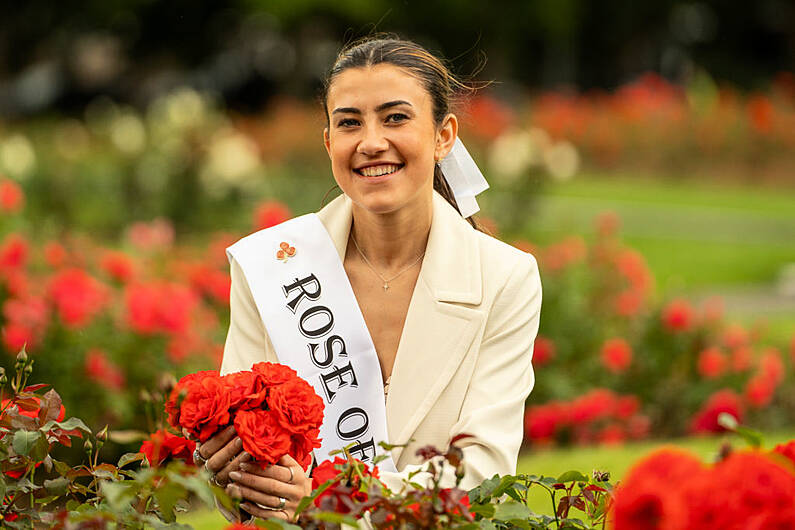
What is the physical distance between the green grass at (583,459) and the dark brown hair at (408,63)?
199cm

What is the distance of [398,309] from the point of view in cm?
276

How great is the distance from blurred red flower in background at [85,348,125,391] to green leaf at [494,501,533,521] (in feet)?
11.5

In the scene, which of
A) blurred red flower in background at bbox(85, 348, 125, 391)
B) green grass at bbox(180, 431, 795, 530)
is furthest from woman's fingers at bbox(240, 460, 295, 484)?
blurred red flower in background at bbox(85, 348, 125, 391)

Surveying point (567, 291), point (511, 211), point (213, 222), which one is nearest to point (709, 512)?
point (567, 291)

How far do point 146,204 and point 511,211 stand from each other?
3.45 metres

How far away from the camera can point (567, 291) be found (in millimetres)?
6586

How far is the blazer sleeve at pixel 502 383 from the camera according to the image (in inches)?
93.1

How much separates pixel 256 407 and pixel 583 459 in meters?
3.28

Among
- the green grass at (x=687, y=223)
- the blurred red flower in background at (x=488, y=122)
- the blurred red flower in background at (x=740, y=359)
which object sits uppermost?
the blurred red flower in background at (x=488, y=122)

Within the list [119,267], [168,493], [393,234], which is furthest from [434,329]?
[119,267]

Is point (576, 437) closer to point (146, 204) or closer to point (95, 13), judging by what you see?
point (146, 204)

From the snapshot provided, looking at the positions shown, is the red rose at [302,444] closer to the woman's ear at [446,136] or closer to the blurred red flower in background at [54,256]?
the woman's ear at [446,136]

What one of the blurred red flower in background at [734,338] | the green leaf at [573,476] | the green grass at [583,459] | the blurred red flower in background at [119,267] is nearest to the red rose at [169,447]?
the green leaf at [573,476]

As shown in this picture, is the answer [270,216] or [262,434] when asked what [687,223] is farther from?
[262,434]
